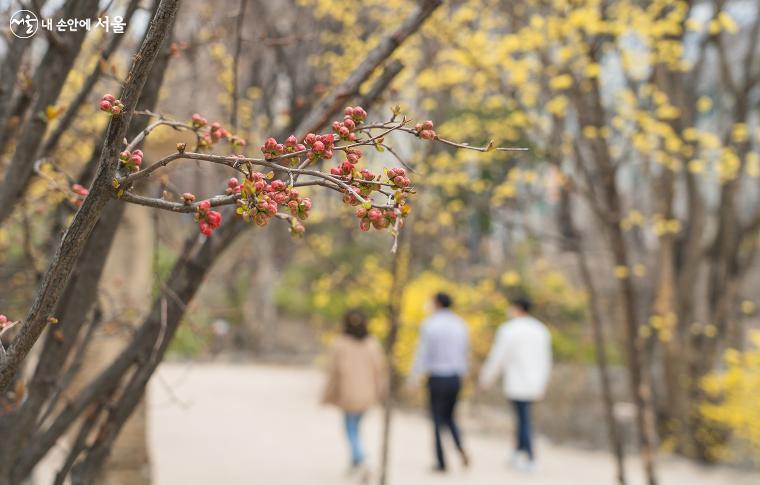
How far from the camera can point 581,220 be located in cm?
2659

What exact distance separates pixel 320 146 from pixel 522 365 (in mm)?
6207

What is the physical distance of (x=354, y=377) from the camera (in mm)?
7012

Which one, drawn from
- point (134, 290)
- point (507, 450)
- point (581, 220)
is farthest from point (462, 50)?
point (581, 220)

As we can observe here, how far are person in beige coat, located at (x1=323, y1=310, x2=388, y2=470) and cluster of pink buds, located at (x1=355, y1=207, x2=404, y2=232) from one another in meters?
5.69

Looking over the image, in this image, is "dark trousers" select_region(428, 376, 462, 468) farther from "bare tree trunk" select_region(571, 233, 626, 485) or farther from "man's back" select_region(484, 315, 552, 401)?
"bare tree trunk" select_region(571, 233, 626, 485)

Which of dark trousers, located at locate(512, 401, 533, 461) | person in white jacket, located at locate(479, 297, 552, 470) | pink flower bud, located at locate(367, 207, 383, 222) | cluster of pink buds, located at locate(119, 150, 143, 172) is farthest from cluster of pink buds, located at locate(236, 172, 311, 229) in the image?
dark trousers, located at locate(512, 401, 533, 461)

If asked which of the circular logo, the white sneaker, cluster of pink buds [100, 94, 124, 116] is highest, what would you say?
the circular logo

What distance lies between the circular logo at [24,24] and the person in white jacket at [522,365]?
5430 millimetres

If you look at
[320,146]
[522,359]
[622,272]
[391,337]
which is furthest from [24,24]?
[522,359]

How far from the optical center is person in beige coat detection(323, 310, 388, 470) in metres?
6.96

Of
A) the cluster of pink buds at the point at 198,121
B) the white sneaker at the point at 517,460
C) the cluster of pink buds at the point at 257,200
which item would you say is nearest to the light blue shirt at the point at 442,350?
the white sneaker at the point at 517,460

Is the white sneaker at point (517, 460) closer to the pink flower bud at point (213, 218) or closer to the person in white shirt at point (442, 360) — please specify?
the person in white shirt at point (442, 360)

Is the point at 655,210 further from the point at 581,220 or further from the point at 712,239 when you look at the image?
the point at 581,220

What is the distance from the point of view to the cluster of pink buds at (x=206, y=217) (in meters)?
1.34
